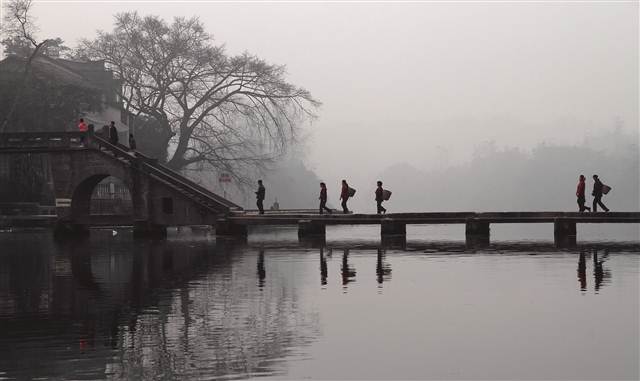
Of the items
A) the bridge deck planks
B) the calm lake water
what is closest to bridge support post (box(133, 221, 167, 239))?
the bridge deck planks

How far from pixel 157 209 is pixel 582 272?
73.7 feet

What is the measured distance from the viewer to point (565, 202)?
158 meters

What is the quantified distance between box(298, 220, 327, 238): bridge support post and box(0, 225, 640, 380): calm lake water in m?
13.1

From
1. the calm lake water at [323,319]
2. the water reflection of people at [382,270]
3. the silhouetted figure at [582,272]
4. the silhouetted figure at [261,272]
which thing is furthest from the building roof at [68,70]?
the silhouetted figure at [582,272]

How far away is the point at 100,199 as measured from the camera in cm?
5609

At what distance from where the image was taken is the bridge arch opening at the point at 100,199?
3962 cm

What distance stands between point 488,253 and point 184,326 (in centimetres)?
1650

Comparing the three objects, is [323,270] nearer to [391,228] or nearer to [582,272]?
[582,272]

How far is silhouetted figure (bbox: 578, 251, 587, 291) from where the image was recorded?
56.4 ft

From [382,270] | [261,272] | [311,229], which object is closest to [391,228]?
[311,229]

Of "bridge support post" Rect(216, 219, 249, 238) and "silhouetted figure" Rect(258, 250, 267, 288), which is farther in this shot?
"bridge support post" Rect(216, 219, 249, 238)

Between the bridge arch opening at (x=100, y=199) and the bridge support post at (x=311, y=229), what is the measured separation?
320 inches

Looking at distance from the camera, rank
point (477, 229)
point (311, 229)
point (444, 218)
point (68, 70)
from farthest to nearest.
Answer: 1. point (68, 70)
2. point (311, 229)
3. point (477, 229)
4. point (444, 218)

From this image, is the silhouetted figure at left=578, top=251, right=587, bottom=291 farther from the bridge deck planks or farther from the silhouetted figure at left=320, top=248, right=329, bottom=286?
the bridge deck planks
